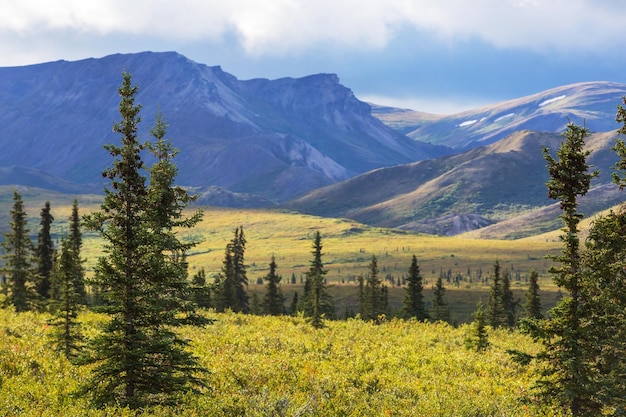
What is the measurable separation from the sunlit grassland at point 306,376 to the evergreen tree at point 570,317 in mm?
1166

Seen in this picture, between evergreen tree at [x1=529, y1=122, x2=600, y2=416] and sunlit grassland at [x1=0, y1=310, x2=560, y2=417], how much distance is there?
3.82 ft

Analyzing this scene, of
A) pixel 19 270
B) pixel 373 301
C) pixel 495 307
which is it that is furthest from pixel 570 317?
pixel 373 301

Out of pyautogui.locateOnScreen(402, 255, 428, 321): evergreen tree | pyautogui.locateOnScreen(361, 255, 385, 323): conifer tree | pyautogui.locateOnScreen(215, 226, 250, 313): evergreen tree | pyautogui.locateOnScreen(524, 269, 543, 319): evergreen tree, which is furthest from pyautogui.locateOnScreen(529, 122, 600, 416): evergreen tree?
pyautogui.locateOnScreen(215, 226, 250, 313): evergreen tree

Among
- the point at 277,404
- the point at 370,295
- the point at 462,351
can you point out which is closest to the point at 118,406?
the point at 277,404

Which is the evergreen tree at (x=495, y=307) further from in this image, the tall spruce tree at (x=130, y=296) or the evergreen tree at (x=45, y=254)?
the tall spruce tree at (x=130, y=296)

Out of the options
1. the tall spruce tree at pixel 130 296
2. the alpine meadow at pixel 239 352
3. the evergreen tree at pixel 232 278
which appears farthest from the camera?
the evergreen tree at pixel 232 278

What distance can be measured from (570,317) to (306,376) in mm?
10295

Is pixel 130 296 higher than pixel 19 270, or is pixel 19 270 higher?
pixel 130 296

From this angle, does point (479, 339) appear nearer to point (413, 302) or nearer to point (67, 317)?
point (67, 317)

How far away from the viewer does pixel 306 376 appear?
2214 centimetres

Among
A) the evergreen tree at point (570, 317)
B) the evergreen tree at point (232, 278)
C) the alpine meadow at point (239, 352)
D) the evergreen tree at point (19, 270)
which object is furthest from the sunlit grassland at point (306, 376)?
the evergreen tree at point (232, 278)

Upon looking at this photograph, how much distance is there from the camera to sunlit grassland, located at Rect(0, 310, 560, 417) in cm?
1619

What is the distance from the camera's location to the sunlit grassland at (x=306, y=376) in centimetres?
1619

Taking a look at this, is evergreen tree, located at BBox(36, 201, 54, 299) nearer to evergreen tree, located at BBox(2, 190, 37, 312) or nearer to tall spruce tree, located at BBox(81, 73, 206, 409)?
evergreen tree, located at BBox(2, 190, 37, 312)
